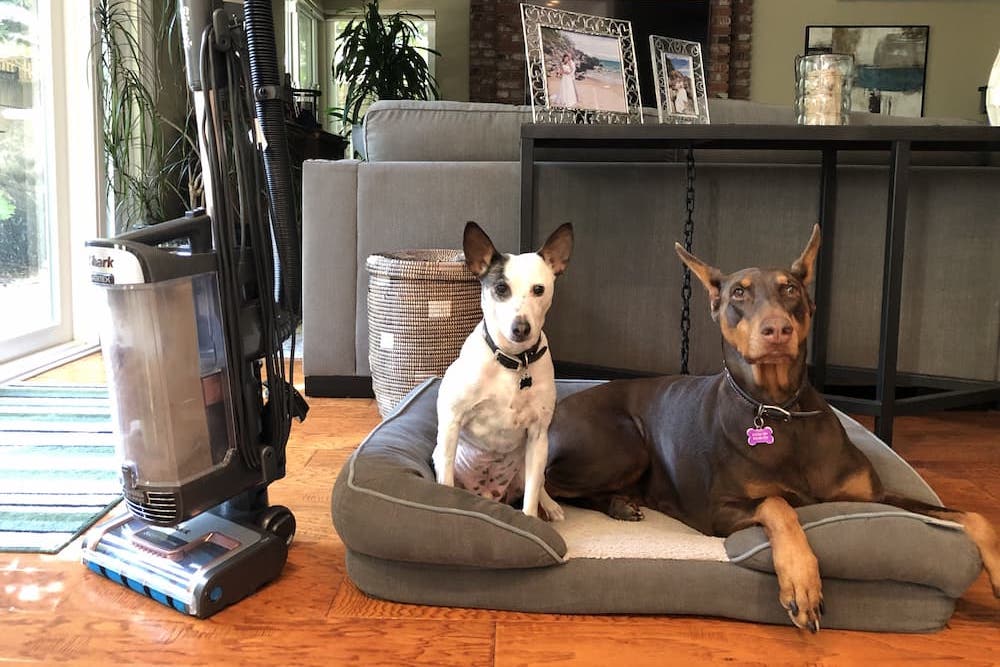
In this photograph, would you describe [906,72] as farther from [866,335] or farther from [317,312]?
[317,312]

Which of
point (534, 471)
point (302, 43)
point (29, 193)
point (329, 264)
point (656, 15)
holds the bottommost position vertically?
point (534, 471)

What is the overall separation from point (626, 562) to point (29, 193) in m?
3.45

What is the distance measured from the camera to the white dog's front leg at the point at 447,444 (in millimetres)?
1885

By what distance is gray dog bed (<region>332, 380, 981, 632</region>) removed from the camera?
1620 mm

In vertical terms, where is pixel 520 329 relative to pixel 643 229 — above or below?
below

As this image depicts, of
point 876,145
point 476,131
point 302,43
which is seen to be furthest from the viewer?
point 302,43

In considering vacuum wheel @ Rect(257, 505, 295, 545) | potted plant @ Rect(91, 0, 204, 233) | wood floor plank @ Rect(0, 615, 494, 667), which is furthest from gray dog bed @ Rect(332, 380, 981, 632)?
potted plant @ Rect(91, 0, 204, 233)

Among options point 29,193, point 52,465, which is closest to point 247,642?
point 52,465

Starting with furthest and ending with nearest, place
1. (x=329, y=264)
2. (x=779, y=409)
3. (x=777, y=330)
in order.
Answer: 1. (x=329, y=264)
2. (x=779, y=409)
3. (x=777, y=330)

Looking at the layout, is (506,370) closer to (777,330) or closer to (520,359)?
(520,359)

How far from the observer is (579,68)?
2.73m

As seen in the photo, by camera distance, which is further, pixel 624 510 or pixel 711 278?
pixel 624 510

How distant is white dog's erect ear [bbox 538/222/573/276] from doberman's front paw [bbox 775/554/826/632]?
79cm

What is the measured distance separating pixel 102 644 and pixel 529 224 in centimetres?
158
